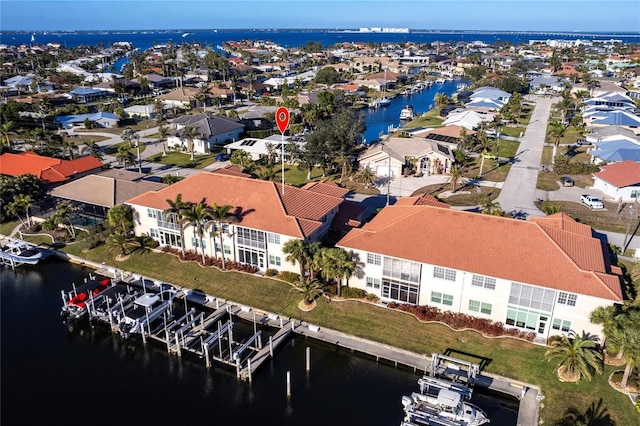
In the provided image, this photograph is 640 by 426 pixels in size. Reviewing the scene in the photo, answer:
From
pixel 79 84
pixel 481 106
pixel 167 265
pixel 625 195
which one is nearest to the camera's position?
pixel 167 265

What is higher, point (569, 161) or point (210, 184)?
point (210, 184)

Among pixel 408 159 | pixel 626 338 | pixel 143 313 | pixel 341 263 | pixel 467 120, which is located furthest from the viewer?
pixel 467 120

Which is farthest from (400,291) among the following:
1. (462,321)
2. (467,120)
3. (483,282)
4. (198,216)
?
(467,120)

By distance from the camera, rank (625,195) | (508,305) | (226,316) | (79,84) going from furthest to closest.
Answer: (79,84), (625,195), (226,316), (508,305)

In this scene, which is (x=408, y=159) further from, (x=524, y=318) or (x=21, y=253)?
(x=21, y=253)

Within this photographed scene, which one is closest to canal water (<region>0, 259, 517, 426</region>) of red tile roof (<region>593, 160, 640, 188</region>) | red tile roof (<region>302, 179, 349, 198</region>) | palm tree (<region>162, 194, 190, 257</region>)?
palm tree (<region>162, 194, 190, 257</region>)

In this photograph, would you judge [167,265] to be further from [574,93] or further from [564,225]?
[574,93]

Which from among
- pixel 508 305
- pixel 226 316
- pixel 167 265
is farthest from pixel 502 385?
pixel 167 265
